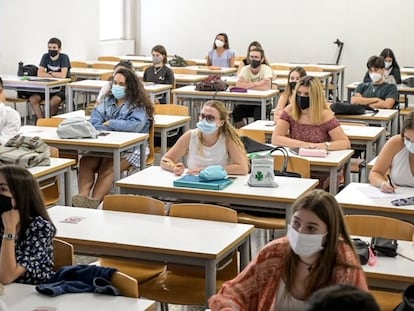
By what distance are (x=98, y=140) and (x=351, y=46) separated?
8.76m

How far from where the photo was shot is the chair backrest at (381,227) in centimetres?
417

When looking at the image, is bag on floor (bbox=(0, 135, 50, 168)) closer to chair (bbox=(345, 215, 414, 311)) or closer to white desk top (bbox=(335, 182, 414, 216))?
white desk top (bbox=(335, 182, 414, 216))

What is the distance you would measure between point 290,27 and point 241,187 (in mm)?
10071

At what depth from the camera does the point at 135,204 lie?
15.2ft

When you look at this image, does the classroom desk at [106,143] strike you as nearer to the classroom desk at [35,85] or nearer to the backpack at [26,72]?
the classroom desk at [35,85]

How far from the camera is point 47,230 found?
364 centimetres

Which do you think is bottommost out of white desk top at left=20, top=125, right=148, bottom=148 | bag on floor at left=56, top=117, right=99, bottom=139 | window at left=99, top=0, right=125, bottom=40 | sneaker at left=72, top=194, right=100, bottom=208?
sneaker at left=72, top=194, right=100, bottom=208

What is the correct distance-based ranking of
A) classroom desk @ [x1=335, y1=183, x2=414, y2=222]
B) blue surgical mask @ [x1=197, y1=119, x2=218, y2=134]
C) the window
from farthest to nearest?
the window < blue surgical mask @ [x1=197, y1=119, x2=218, y2=134] < classroom desk @ [x1=335, y1=183, x2=414, y2=222]

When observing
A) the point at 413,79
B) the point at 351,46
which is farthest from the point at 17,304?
the point at 351,46

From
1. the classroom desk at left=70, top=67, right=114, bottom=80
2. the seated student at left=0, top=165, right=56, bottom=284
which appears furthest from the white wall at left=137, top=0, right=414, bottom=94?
the seated student at left=0, top=165, right=56, bottom=284

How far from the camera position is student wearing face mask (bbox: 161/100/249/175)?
18.7 ft

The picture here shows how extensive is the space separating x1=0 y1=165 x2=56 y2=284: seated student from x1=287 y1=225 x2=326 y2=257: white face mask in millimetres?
1187

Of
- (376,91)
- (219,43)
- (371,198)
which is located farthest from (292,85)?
(219,43)

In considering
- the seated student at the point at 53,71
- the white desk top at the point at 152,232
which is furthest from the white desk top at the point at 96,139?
the seated student at the point at 53,71
